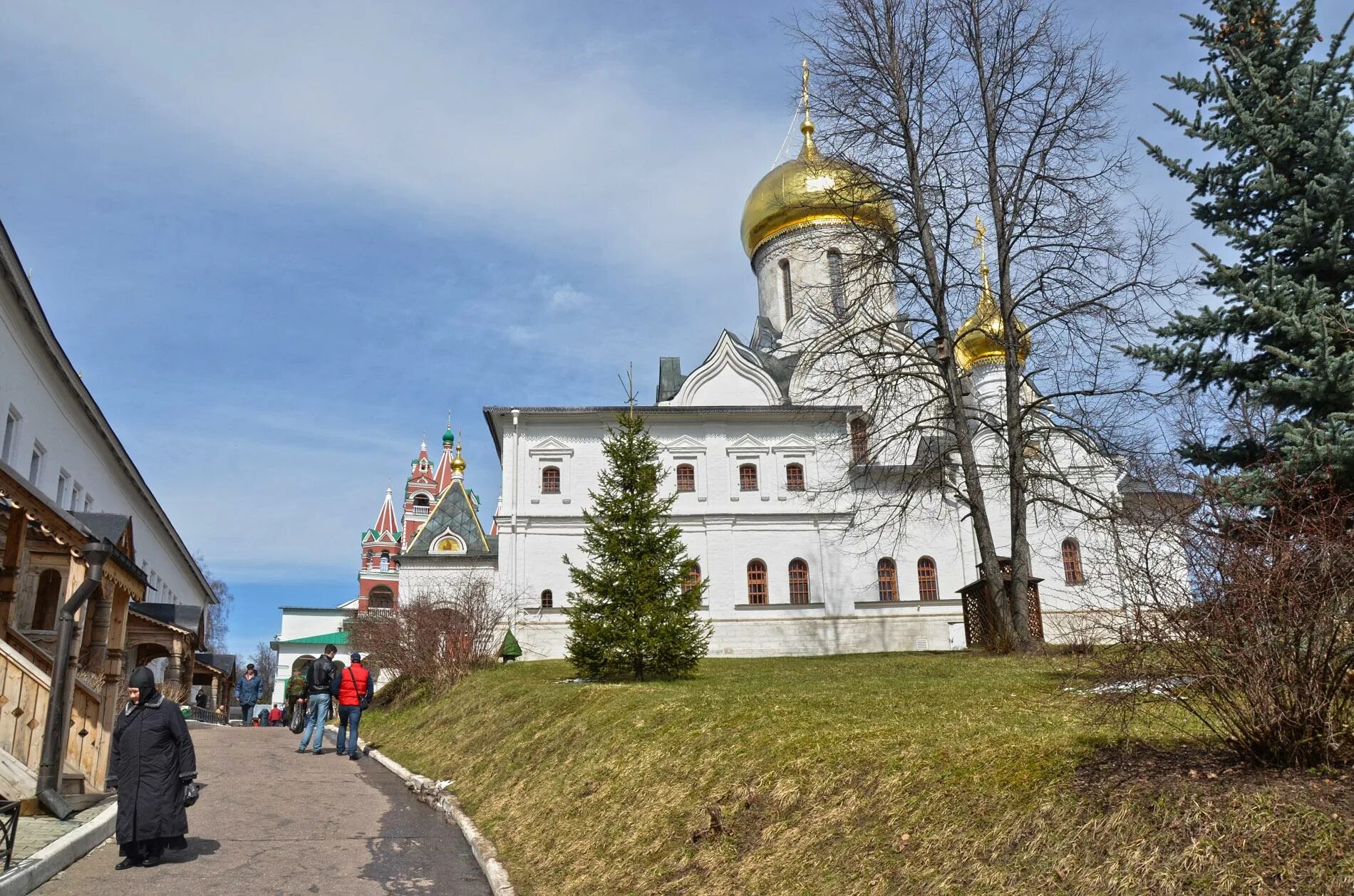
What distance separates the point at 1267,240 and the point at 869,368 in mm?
8151

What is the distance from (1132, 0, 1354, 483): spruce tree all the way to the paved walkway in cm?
844

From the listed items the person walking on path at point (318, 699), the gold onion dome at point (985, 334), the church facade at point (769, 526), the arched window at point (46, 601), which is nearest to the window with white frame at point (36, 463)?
the arched window at point (46, 601)

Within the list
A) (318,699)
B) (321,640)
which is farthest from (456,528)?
(318,699)

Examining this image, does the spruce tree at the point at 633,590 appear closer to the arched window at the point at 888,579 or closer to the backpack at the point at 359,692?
the backpack at the point at 359,692

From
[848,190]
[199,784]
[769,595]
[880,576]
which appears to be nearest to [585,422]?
[769,595]

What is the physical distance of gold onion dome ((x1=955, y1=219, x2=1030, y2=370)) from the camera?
1827cm

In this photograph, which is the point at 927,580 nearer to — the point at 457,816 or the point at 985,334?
the point at 985,334

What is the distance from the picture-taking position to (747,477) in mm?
35594

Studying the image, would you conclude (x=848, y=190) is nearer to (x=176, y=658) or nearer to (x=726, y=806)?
(x=726, y=806)

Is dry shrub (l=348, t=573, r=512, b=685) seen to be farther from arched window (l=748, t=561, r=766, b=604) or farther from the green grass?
arched window (l=748, t=561, r=766, b=604)

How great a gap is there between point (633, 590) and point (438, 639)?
22.9 feet

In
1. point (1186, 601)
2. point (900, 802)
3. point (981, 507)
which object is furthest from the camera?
point (981, 507)

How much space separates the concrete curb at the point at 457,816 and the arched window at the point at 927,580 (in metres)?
23.2

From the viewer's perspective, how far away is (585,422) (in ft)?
116
